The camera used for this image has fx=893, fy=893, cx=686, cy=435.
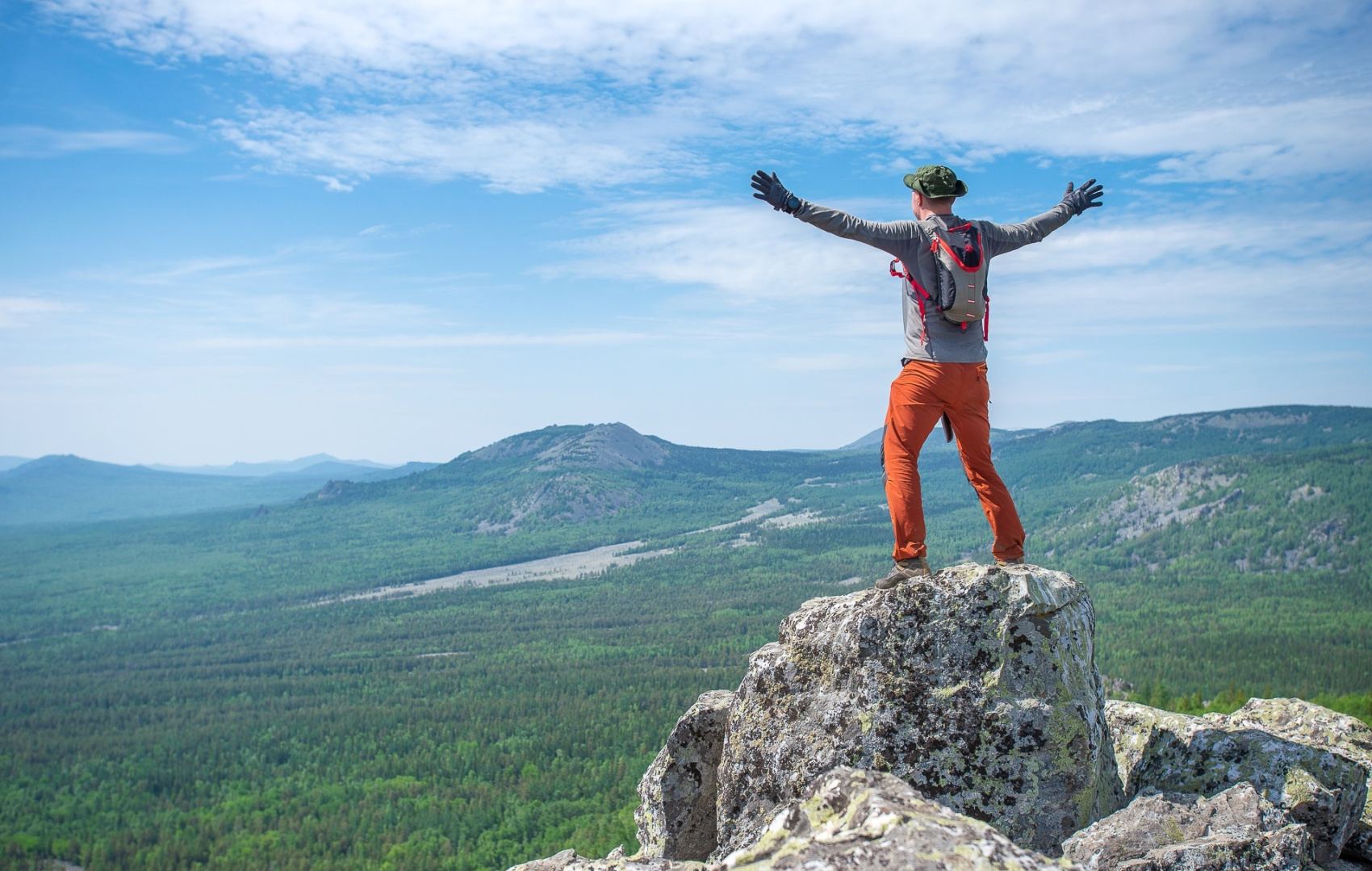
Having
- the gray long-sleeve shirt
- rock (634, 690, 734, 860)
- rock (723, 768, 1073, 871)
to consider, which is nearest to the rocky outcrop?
rock (723, 768, 1073, 871)

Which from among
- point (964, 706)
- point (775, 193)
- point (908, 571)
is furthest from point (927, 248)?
point (964, 706)

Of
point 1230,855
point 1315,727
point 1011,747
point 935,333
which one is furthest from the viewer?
point 1315,727

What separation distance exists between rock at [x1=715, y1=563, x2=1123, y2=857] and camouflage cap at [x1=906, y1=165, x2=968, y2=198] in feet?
14.7

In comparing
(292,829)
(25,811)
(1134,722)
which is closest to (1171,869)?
(1134,722)

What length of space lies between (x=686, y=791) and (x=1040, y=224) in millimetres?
9234

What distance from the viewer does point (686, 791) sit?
517 inches

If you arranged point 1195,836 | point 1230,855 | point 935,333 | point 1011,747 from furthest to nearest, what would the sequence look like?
point 935,333 → point 1011,747 → point 1195,836 → point 1230,855

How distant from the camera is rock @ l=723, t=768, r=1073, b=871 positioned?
5.31 metres

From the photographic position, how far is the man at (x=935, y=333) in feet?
34.1

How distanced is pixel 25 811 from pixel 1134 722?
108m

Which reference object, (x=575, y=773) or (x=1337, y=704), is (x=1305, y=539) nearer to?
(x=1337, y=704)

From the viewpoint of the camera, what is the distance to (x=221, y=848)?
71.9 m

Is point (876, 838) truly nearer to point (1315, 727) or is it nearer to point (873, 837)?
point (873, 837)

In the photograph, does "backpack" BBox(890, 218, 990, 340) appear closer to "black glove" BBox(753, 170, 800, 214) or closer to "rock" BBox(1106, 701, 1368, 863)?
"black glove" BBox(753, 170, 800, 214)
